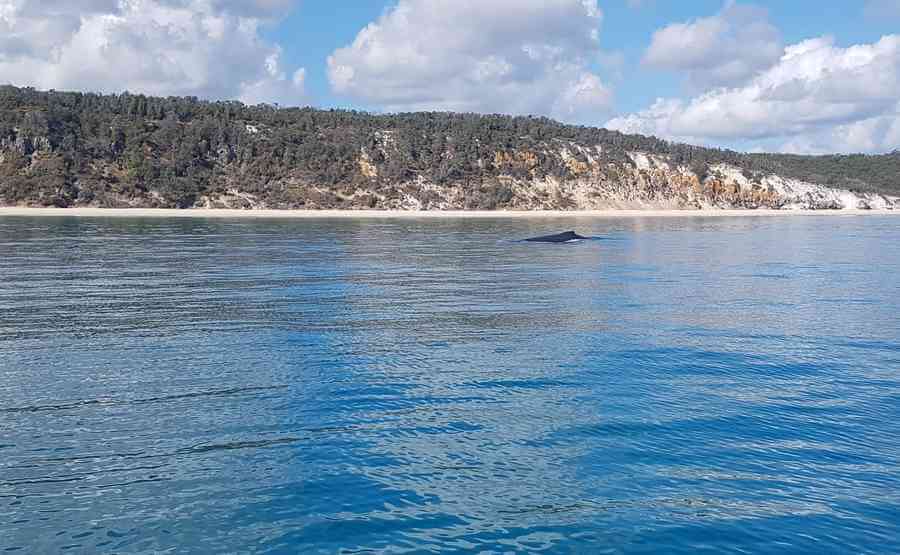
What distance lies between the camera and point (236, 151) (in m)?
119

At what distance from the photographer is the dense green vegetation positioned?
4023 inches

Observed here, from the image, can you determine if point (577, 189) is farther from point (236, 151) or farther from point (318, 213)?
point (236, 151)

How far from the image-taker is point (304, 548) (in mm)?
7426

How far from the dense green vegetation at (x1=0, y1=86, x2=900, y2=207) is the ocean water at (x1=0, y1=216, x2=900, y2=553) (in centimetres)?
8509

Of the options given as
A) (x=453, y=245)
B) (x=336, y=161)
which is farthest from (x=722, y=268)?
(x=336, y=161)

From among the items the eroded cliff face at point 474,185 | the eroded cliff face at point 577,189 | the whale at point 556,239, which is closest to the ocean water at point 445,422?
the whale at point 556,239

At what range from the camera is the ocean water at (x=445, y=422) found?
25.8ft

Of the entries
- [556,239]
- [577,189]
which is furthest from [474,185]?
[556,239]

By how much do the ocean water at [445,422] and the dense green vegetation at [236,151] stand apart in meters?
85.1

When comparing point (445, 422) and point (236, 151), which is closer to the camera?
point (445, 422)

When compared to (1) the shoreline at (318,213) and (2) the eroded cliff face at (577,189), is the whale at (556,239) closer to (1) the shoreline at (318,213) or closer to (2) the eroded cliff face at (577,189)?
(1) the shoreline at (318,213)

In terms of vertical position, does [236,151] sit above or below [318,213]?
above

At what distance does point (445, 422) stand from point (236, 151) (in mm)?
115124

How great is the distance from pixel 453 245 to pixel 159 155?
78.6 metres
